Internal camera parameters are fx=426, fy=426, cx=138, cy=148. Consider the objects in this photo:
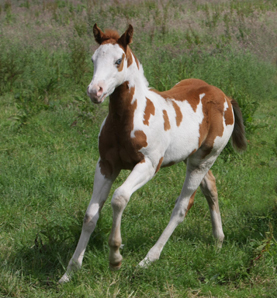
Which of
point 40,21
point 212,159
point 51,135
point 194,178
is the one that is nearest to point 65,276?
point 194,178

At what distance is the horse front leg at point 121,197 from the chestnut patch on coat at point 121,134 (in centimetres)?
9

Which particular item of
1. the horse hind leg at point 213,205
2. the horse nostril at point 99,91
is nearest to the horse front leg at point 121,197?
the horse nostril at point 99,91

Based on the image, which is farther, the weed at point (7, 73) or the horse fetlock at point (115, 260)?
the weed at point (7, 73)

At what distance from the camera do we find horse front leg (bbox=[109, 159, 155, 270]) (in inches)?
111

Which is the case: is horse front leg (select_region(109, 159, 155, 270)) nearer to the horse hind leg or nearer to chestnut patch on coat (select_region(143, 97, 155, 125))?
chestnut patch on coat (select_region(143, 97, 155, 125))

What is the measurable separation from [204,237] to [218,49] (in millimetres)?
6213

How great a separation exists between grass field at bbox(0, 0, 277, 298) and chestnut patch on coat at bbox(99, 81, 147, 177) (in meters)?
0.76

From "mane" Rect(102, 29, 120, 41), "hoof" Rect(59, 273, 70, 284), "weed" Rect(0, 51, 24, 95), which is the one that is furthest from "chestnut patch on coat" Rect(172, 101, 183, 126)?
"weed" Rect(0, 51, 24, 95)

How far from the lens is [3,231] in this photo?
12.0 ft

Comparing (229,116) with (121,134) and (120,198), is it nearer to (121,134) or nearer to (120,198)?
(121,134)

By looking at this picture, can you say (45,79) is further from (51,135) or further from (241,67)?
(241,67)

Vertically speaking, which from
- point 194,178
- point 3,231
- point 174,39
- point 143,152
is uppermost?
point 143,152

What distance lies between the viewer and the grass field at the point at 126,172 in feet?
10.1

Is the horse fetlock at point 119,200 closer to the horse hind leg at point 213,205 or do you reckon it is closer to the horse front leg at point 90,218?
the horse front leg at point 90,218
